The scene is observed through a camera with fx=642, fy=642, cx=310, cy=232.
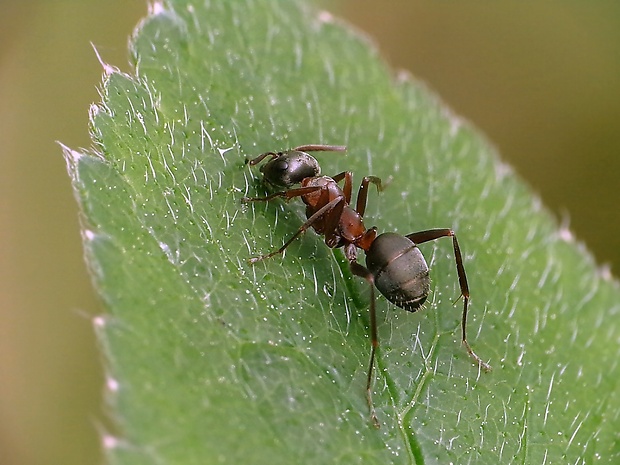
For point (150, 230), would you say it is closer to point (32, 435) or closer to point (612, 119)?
point (32, 435)

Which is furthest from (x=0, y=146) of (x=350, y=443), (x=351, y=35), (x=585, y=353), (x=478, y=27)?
(x=478, y=27)

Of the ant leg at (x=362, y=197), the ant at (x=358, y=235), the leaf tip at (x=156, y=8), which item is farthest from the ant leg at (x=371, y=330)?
the leaf tip at (x=156, y=8)

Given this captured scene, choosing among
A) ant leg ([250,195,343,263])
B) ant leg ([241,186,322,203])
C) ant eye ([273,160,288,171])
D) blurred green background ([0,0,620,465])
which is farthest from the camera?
blurred green background ([0,0,620,465])

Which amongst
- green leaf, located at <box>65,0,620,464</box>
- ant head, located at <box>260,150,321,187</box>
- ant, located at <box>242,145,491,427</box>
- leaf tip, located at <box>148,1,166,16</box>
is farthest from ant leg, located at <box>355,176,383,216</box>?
leaf tip, located at <box>148,1,166,16</box>

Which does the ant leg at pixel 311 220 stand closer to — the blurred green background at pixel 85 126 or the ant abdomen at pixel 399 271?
the ant abdomen at pixel 399 271

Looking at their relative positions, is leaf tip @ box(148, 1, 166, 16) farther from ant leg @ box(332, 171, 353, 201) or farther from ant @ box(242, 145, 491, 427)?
ant leg @ box(332, 171, 353, 201)

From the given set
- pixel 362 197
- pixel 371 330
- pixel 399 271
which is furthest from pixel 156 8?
pixel 371 330

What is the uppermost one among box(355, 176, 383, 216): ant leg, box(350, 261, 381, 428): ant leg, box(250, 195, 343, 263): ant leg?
box(355, 176, 383, 216): ant leg
